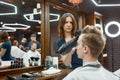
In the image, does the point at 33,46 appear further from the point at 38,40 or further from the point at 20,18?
the point at 20,18

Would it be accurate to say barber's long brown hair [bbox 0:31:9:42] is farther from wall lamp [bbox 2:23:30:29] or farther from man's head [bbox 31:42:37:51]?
man's head [bbox 31:42:37:51]

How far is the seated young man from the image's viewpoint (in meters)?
1.50

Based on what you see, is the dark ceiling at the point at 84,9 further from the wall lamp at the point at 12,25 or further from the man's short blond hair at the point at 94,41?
the man's short blond hair at the point at 94,41

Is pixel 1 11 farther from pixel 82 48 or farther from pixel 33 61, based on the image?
pixel 82 48

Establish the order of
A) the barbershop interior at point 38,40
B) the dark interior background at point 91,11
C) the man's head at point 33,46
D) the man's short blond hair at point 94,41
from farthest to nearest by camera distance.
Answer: the man's head at point 33,46 → the dark interior background at point 91,11 → the barbershop interior at point 38,40 → the man's short blond hair at point 94,41

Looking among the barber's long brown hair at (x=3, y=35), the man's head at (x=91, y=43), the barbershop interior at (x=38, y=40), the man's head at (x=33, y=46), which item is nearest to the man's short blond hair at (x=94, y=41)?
the man's head at (x=91, y=43)

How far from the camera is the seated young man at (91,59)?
1501 mm

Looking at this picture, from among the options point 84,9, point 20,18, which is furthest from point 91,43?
point 84,9

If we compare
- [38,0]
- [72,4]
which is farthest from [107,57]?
[38,0]

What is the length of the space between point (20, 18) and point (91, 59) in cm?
205

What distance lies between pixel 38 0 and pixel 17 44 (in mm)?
914

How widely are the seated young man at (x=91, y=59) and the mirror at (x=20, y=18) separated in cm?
164

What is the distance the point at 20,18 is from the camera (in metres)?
3.51

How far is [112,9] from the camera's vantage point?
7.25 metres
